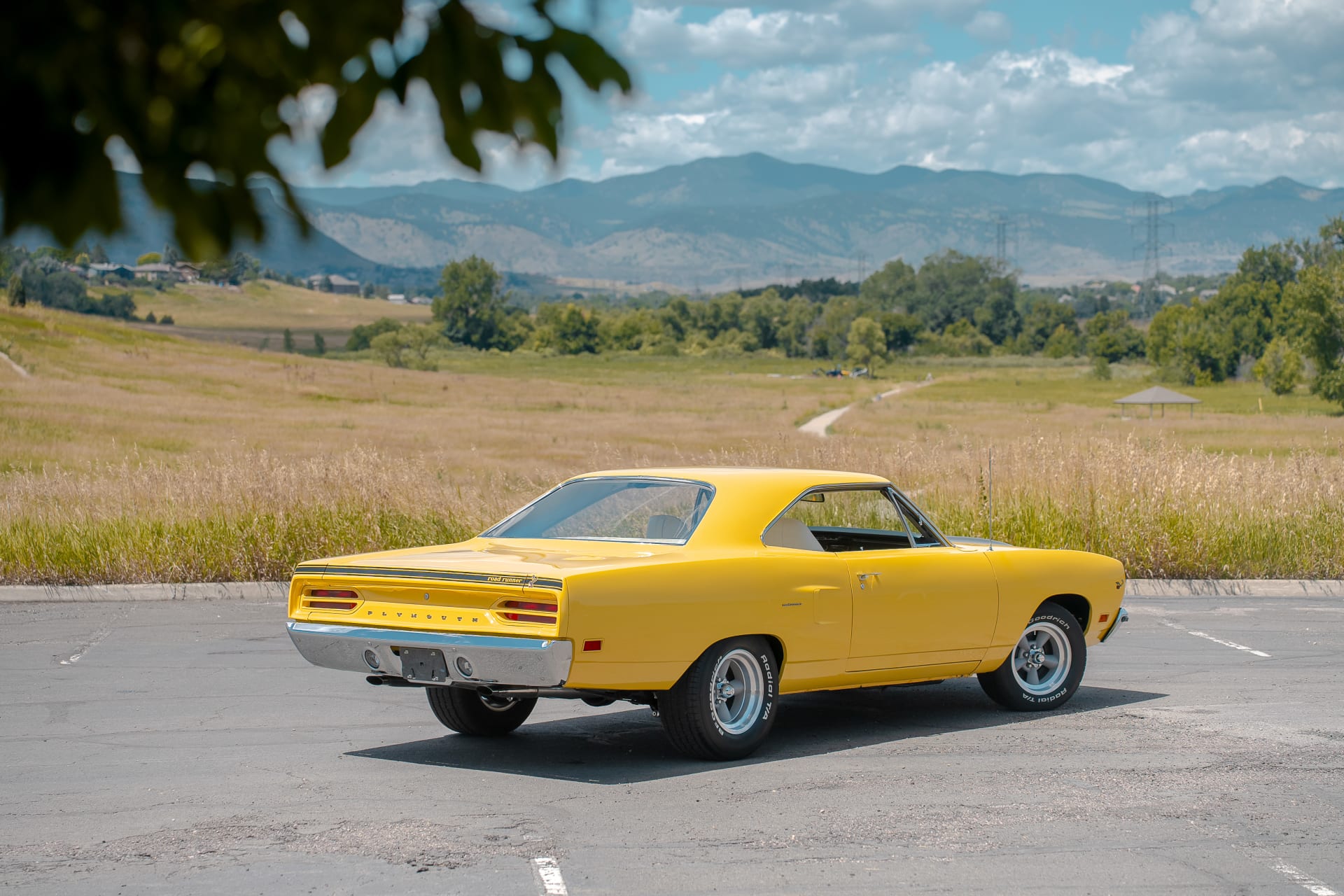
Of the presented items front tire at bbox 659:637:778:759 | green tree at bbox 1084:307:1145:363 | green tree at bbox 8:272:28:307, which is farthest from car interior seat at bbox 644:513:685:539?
green tree at bbox 1084:307:1145:363

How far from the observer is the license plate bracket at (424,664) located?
6957mm

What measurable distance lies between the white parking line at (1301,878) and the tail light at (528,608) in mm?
3124

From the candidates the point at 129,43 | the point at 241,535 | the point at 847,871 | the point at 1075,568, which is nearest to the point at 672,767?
the point at 847,871

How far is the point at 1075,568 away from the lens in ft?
29.8

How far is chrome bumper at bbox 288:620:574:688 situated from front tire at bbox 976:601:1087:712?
3254 mm

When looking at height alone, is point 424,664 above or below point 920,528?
below

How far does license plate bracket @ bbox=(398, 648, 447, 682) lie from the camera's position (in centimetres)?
696

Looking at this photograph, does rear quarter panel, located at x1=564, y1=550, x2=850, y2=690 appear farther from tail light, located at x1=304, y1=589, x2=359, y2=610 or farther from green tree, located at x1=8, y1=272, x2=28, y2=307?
green tree, located at x1=8, y1=272, x2=28, y2=307

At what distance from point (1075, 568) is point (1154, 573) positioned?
6.81 metres

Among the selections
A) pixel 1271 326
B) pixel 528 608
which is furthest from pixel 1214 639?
pixel 1271 326

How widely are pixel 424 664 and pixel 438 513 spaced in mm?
8698

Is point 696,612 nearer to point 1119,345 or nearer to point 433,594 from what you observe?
point 433,594

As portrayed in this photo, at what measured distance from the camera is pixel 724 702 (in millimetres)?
7586

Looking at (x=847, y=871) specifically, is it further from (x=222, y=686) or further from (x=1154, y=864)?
(x=222, y=686)
